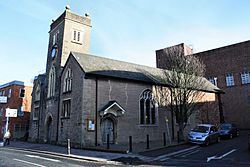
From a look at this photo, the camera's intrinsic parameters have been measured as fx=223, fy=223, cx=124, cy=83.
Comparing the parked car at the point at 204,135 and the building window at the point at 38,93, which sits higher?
the building window at the point at 38,93

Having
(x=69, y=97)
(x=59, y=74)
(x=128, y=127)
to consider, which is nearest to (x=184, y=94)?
(x=128, y=127)

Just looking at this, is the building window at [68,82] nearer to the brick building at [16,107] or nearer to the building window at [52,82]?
the building window at [52,82]

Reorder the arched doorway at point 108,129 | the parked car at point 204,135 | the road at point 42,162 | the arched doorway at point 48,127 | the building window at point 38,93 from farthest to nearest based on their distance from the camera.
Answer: the building window at point 38,93 < the arched doorway at point 48,127 < the arched doorway at point 108,129 < the parked car at point 204,135 < the road at point 42,162

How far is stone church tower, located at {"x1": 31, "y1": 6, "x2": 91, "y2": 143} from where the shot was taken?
25.0 meters

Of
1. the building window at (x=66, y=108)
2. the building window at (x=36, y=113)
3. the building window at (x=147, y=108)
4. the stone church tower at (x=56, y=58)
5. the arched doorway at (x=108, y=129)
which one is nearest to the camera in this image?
the arched doorway at (x=108, y=129)

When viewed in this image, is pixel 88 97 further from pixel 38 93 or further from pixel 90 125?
pixel 38 93

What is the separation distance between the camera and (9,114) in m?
23.9

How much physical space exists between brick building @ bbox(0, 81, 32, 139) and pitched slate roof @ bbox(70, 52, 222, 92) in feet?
71.3

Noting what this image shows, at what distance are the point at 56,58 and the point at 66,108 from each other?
7547 mm

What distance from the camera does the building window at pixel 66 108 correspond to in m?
21.8

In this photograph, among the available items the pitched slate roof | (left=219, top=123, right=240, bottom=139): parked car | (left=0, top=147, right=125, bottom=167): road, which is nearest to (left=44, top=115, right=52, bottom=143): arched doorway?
the pitched slate roof

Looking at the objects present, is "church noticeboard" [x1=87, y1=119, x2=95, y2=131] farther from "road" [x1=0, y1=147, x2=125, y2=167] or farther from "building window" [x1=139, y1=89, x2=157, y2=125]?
"road" [x1=0, y1=147, x2=125, y2=167]

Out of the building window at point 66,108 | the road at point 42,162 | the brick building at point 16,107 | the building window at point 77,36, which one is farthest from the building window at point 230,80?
the brick building at point 16,107

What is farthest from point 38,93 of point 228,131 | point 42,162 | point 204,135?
point 228,131
